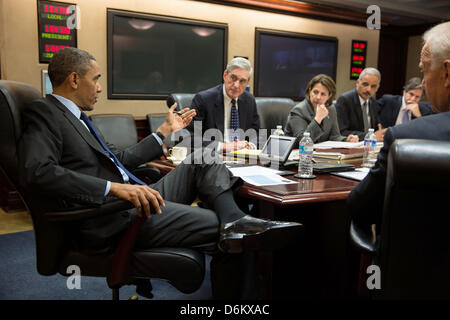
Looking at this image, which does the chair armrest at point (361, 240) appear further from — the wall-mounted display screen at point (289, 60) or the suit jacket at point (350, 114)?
the wall-mounted display screen at point (289, 60)

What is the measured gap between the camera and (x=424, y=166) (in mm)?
796

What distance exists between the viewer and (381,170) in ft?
3.55

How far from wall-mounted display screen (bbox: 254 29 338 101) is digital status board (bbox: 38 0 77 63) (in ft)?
7.41

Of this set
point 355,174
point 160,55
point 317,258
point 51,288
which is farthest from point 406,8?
point 51,288

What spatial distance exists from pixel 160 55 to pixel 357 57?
10.5ft

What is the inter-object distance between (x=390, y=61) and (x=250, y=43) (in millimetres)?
4243

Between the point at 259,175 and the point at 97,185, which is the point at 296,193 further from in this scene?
the point at 97,185

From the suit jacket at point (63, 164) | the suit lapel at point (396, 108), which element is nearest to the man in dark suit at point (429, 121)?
the suit jacket at point (63, 164)

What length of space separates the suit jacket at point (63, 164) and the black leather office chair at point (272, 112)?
200 cm

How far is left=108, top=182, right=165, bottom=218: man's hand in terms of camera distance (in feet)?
4.51

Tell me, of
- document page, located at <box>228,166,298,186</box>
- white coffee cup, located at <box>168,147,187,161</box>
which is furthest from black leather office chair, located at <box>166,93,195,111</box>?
document page, located at <box>228,166,298,186</box>
